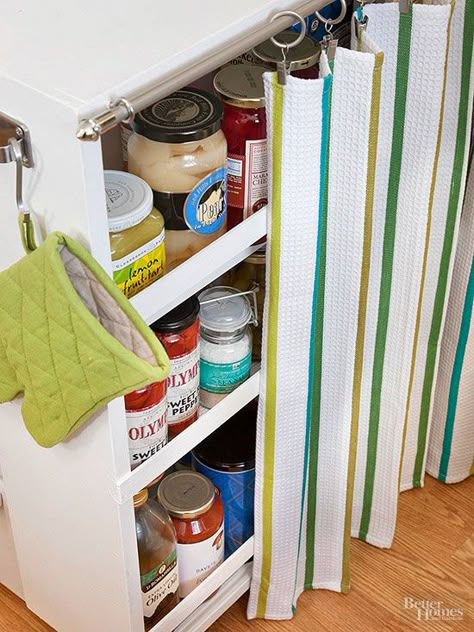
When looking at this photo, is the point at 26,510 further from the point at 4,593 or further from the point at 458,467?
the point at 458,467

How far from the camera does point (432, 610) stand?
1526 millimetres

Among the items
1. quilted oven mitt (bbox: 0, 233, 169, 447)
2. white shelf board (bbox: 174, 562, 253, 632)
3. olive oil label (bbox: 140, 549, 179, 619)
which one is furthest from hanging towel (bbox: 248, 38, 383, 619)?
quilted oven mitt (bbox: 0, 233, 169, 447)

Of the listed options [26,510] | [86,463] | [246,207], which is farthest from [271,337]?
[26,510]

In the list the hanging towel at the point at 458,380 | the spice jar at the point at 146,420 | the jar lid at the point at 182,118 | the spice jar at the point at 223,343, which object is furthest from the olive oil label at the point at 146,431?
the hanging towel at the point at 458,380

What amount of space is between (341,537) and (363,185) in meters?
0.61

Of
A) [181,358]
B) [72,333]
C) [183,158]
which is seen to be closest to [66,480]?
[181,358]

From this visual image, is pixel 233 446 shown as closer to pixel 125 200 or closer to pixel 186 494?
pixel 186 494

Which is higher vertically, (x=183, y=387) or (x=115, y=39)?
(x=115, y=39)

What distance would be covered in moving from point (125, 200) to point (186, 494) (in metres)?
0.52

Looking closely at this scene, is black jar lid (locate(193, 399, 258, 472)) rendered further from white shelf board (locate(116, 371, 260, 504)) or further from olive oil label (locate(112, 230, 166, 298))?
olive oil label (locate(112, 230, 166, 298))

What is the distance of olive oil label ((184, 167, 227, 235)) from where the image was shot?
104cm

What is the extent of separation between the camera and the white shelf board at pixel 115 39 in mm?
869

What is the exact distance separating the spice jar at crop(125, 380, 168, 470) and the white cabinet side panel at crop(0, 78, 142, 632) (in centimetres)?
5

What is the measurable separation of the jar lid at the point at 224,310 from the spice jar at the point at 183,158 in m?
0.16
